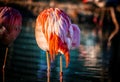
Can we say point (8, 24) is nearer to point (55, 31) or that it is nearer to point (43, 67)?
point (55, 31)

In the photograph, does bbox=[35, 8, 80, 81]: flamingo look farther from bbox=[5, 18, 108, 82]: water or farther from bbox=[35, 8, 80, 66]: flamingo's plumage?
bbox=[5, 18, 108, 82]: water

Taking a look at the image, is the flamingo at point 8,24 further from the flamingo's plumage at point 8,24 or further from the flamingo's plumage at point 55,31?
the flamingo's plumage at point 55,31

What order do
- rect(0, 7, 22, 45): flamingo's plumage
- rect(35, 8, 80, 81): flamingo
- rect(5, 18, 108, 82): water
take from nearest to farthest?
rect(35, 8, 80, 81): flamingo → rect(0, 7, 22, 45): flamingo's plumage → rect(5, 18, 108, 82): water

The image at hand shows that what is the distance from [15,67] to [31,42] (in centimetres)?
479

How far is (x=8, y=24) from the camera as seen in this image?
5836mm

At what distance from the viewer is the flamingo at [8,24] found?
18.9 feet

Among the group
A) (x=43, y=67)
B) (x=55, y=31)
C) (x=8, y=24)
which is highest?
(x=8, y=24)

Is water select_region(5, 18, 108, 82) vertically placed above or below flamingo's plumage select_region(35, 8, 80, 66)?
below

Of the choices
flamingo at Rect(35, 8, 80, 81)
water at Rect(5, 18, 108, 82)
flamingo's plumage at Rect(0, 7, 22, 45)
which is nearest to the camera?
flamingo at Rect(35, 8, 80, 81)

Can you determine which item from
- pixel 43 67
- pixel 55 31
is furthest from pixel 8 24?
pixel 43 67

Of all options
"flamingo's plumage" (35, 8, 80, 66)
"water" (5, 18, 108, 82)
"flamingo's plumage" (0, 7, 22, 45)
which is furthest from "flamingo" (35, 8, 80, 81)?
"water" (5, 18, 108, 82)

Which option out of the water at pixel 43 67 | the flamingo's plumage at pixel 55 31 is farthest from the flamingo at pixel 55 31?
the water at pixel 43 67

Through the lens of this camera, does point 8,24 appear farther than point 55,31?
Yes

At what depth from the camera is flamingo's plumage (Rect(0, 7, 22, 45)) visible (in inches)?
227
